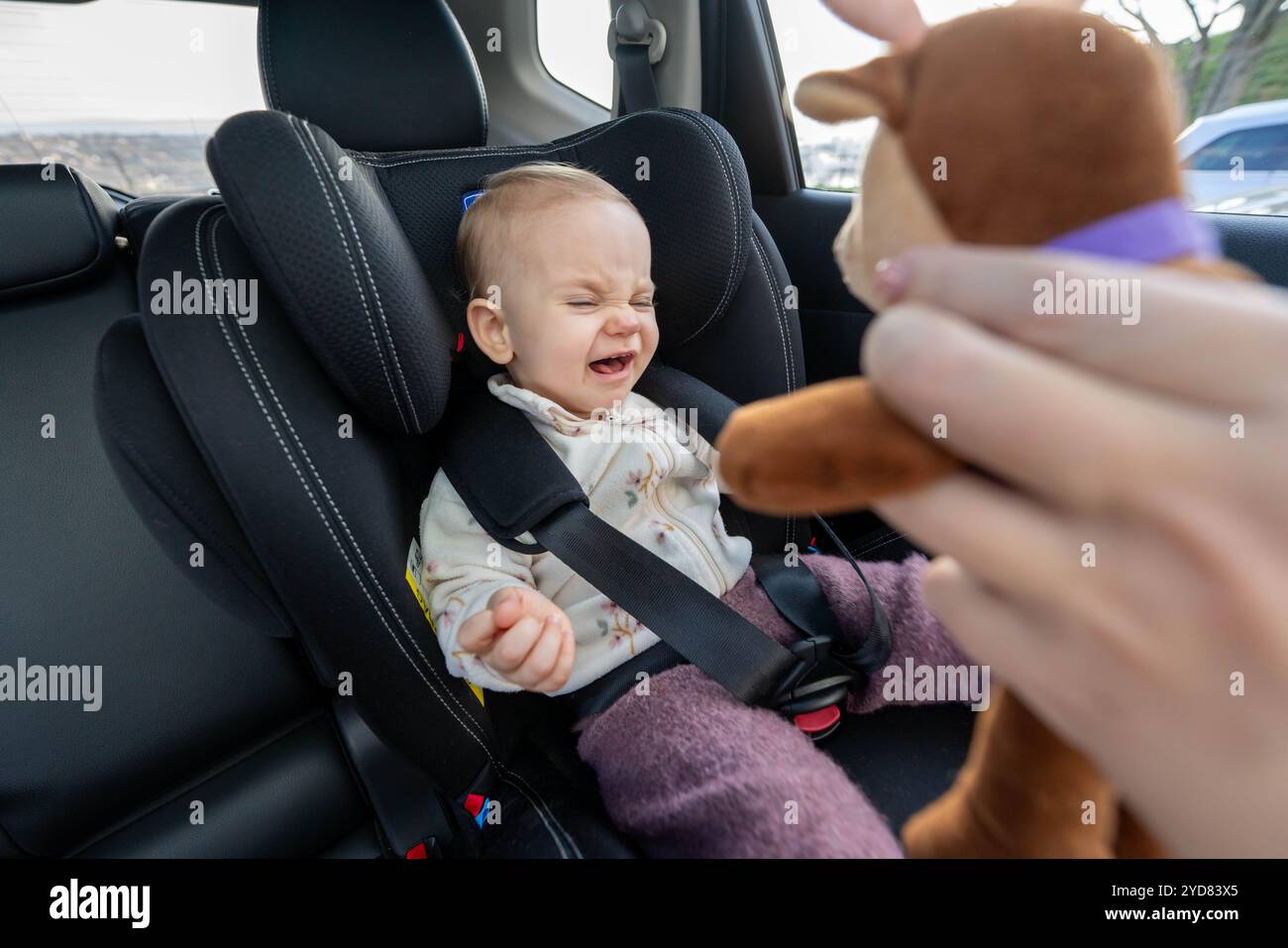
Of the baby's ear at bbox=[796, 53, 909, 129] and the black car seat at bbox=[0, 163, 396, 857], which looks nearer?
the baby's ear at bbox=[796, 53, 909, 129]

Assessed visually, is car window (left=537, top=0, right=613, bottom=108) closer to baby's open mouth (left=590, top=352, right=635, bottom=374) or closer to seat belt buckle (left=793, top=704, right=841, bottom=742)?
baby's open mouth (left=590, top=352, right=635, bottom=374)

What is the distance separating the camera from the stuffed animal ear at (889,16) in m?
0.40

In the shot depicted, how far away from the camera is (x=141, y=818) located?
1.34 meters

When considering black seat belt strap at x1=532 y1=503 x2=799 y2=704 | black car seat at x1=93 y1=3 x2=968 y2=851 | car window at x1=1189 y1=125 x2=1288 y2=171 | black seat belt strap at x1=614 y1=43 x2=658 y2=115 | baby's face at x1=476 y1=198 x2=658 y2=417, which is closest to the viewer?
black car seat at x1=93 y1=3 x2=968 y2=851

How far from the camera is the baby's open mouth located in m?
1.18

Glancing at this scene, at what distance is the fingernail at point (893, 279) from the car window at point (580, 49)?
6.58 ft

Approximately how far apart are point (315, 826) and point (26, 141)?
5.34 ft

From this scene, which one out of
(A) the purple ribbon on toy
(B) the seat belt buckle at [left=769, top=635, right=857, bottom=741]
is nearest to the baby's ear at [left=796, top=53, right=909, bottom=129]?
(A) the purple ribbon on toy

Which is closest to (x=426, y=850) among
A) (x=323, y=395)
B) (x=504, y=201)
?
(x=323, y=395)

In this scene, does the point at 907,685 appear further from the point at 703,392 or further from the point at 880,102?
the point at 880,102

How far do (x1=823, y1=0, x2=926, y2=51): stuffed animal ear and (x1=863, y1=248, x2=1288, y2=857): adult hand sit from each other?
133 mm

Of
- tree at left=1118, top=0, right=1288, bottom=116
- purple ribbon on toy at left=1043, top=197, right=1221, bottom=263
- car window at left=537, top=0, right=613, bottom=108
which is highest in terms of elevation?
car window at left=537, top=0, right=613, bottom=108
